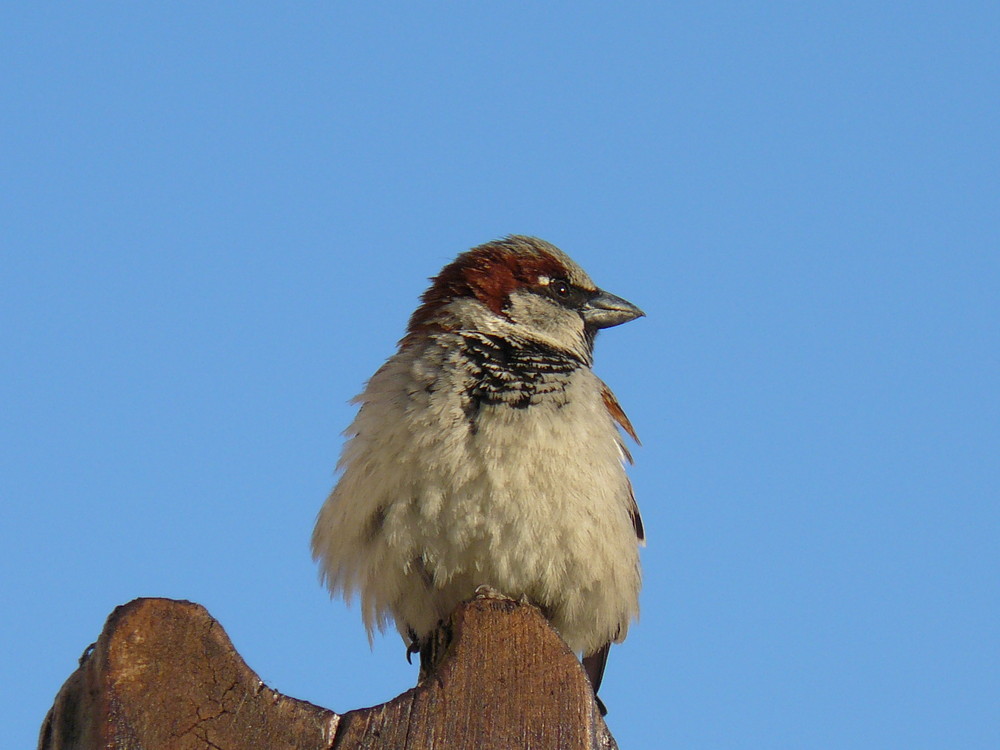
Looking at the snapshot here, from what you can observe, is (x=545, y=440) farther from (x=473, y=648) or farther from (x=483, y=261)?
(x=473, y=648)

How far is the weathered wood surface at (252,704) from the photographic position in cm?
227

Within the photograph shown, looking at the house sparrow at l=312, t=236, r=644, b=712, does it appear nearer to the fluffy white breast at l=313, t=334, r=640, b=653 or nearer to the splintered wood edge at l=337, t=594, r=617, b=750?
the fluffy white breast at l=313, t=334, r=640, b=653

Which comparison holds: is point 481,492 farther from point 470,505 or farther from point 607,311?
point 607,311

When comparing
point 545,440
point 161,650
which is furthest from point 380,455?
point 161,650

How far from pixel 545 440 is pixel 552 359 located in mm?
555

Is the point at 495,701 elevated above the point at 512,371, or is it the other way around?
the point at 512,371

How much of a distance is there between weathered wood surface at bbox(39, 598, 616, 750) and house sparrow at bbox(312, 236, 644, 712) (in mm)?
1698

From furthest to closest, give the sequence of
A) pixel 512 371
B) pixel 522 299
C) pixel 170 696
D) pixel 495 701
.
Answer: pixel 522 299 → pixel 512 371 → pixel 495 701 → pixel 170 696

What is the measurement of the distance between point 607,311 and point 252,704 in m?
3.64

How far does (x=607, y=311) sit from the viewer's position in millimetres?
5758

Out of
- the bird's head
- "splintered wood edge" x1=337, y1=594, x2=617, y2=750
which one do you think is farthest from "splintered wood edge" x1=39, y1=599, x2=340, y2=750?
the bird's head

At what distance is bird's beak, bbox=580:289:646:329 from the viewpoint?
5699 millimetres

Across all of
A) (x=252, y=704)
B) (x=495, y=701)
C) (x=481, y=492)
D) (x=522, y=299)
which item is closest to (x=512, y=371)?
(x=481, y=492)

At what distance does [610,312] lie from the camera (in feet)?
18.9
